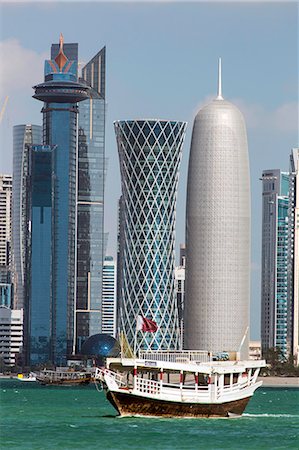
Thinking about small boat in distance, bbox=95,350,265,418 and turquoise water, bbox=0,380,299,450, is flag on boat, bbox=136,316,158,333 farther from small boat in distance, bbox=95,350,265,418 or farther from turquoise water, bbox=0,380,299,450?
turquoise water, bbox=0,380,299,450

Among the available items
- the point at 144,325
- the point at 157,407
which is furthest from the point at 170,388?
the point at 144,325

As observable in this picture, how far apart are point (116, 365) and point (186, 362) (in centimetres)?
512

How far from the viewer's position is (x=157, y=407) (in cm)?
8869

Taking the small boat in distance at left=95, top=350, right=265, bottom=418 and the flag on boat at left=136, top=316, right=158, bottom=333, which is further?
the flag on boat at left=136, top=316, right=158, bottom=333

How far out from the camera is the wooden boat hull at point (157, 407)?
88.6m

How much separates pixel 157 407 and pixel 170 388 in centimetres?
136

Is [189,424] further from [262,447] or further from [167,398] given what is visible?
[262,447]

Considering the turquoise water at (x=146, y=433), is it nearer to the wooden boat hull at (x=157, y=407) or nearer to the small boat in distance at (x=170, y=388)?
the wooden boat hull at (x=157, y=407)

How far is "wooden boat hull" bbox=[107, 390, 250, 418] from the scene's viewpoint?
8856cm

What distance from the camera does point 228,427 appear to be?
87.6m

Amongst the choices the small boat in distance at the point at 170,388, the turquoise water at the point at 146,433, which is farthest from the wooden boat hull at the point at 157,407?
the turquoise water at the point at 146,433

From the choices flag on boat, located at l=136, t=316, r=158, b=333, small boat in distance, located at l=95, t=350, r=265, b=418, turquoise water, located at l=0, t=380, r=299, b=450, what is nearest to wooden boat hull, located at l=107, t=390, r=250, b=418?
small boat in distance, located at l=95, t=350, r=265, b=418

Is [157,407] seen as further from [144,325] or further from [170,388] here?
[144,325]

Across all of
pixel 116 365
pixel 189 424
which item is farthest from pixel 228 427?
pixel 116 365
